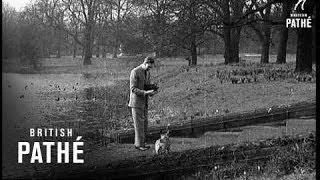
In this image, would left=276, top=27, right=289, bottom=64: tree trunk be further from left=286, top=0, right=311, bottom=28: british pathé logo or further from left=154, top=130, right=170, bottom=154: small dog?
left=154, top=130, right=170, bottom=154: small dog

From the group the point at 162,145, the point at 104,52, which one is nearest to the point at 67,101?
the point at 104,52

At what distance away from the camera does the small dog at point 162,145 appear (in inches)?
288

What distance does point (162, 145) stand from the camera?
24.0ft

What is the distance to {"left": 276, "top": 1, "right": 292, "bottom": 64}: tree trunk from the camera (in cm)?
734

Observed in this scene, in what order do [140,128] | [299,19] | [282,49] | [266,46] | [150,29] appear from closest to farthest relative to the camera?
1. [299,19]
2. [140,128]
3. [150,29]
4. [282,49]
5. [266,46]

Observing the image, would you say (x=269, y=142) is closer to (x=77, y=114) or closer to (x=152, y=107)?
(x=152, y=107)

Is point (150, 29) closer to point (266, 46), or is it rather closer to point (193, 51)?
point (193, 51)

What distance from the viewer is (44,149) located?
708 cm

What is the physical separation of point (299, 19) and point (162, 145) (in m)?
2.46

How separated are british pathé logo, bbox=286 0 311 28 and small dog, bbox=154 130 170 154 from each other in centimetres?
227

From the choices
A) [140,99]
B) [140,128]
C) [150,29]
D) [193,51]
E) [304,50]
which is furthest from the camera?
[193,51]

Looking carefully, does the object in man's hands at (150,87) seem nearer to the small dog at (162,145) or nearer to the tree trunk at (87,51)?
the small dog at (162,145)

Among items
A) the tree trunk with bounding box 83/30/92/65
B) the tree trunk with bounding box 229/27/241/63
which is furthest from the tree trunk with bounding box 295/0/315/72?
the tree trunk with bounding box 83/30/92/65

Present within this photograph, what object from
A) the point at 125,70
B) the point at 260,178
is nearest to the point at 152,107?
the point at 125,70
